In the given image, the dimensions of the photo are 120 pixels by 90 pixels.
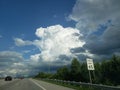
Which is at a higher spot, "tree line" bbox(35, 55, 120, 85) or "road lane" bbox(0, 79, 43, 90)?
"tree line" bbox(35, 55, 120, 85)

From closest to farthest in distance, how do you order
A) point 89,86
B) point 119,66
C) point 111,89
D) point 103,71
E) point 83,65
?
1. point 111,89
2. point 89,86
3. point 119,66
4. point 103,71
5. point 83,65

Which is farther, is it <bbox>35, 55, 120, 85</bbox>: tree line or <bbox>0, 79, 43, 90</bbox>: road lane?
<bbox>35, 55, 120, 85</bbox>: tree line

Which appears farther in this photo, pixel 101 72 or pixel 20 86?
pixel 101 72

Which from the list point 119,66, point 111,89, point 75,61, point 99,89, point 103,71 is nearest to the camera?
point 111,89

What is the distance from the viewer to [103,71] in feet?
265

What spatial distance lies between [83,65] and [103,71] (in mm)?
19099

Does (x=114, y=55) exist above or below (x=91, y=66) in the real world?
above

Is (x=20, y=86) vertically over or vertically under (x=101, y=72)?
under

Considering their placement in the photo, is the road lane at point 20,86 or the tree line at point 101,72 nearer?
the road lane at point 20,86

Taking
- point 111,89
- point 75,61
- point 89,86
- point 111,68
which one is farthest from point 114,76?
point 111,89

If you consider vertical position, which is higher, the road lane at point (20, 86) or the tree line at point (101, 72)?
the tree line at point (101, 72)

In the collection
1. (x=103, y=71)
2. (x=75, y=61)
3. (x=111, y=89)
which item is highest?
(x=75, y=61)

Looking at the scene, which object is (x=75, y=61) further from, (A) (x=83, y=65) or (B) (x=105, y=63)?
(B) (x=105, y=63)

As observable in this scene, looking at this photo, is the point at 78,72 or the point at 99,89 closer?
the point at 99,89
